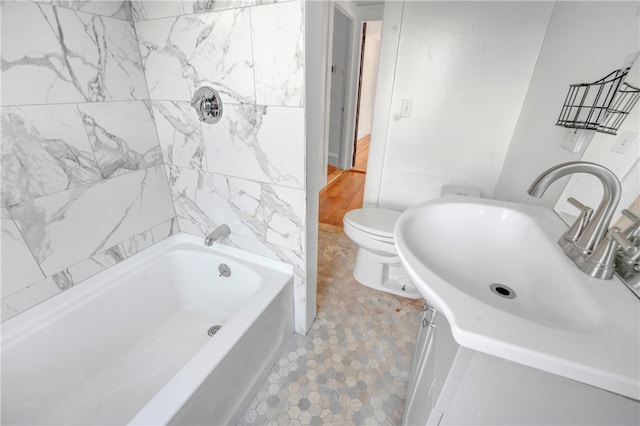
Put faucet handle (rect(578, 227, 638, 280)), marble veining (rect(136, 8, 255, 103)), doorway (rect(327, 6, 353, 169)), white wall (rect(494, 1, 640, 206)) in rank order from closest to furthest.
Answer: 1. faucet handle (rect(578, 227, 638, 280))
2. white wall (rect(494, 1, 640, 206))
3. marble veining (rect(136, 8, 255, 103))
4. doorway (rect(327, 6, 353, 169))

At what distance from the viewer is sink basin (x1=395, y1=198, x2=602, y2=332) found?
19.8 inches

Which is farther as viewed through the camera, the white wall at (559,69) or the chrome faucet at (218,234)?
the chrome faucet at (218,234)

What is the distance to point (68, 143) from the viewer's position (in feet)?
3.28

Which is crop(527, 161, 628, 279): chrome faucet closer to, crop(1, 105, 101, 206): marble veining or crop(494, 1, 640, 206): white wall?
crop(494, 1, 640, 206): white wall

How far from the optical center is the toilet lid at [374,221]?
152 cm

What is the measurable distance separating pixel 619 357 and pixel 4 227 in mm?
1620

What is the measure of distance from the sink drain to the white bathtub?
0.80 m

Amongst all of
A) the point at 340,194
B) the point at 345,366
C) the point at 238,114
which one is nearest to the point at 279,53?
the point at 238,114

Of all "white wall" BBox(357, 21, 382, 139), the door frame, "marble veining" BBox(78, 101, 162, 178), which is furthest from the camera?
"white wall" BBox(357, 21, 382, 139)

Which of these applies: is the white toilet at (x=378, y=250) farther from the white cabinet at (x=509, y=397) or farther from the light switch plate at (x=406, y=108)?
the white cabinet at (x=509, y=397)

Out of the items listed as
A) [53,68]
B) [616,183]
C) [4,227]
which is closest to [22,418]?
[4,227]

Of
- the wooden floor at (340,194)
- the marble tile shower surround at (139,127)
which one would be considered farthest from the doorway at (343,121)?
the marble tile shower surround at (139,127)

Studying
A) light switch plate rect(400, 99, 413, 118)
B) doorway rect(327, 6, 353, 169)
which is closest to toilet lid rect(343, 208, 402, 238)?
light switch plate rect(400, 99, 413, 118)

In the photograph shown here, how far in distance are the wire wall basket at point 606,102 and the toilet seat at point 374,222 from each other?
34.8 inches
